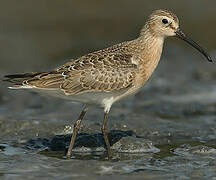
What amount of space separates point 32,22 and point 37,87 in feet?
35.1

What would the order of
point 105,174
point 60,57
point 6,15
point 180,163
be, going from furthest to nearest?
1. point 6,15
2. point 60,57
3. point 180,163
4. point 105,174

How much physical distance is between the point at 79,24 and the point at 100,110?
769cm

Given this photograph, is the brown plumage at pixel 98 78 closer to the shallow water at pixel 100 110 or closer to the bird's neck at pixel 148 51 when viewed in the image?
the bird's neck at pixel 148 51

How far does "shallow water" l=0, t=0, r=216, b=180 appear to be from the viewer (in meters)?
10.4

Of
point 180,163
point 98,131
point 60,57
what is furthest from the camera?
point 60,57

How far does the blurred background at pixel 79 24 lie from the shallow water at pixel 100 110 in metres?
0.04

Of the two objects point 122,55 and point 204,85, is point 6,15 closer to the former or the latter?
point 204,85

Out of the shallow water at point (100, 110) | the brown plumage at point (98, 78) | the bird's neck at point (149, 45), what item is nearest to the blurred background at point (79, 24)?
the shallow water at point (100, 110)

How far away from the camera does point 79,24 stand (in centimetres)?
2183

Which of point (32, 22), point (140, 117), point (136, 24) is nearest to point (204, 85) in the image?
point (140, 117)

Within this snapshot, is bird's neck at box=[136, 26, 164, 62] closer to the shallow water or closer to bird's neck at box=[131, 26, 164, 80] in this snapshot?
bird's neck at box=[131, 26, 164, 80]

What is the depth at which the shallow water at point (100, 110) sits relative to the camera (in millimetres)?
10422

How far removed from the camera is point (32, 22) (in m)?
21.1

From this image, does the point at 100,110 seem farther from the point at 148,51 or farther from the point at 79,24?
the point at 79,24
